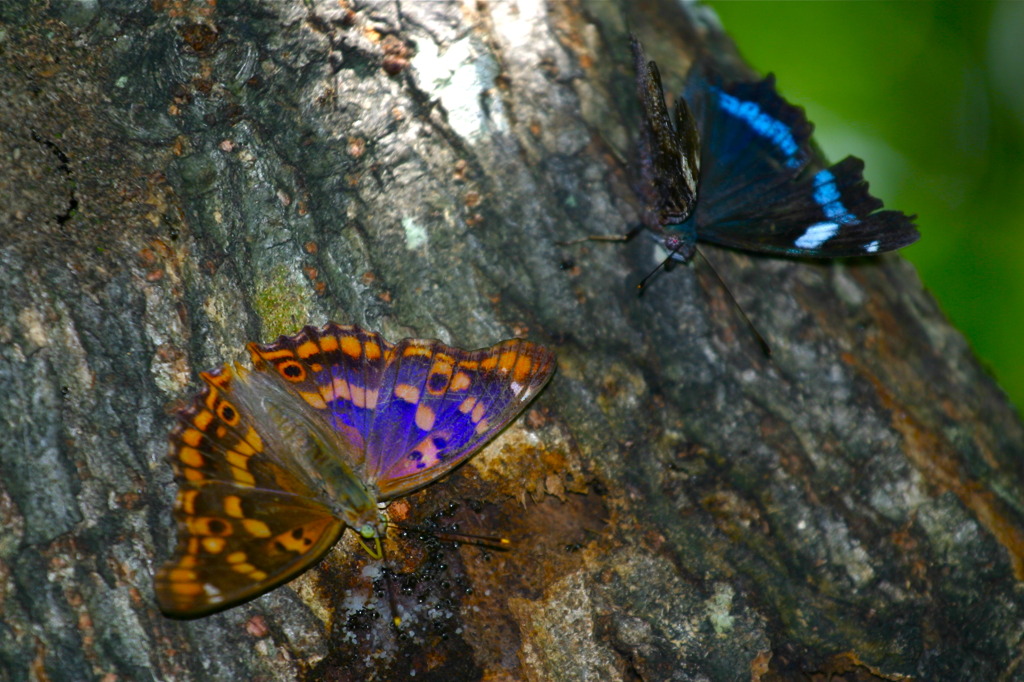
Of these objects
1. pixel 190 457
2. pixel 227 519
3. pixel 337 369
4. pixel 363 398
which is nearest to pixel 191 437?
pixel 190 457

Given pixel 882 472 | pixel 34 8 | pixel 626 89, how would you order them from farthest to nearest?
1. pixel 626 89
2. pixel 882 472
3. pixel 34 8

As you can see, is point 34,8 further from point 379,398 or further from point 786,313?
point 786,313

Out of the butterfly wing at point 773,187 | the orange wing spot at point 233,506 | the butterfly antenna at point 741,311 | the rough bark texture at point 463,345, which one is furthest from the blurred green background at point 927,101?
the orange wing spot at point 233,506

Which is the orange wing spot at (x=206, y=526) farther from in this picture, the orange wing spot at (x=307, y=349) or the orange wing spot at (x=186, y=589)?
the orange wing spot at (x=307, y=349)

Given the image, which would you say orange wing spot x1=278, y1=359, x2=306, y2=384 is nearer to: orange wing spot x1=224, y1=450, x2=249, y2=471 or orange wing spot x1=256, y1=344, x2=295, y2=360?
orange wing spot x1=256, y1=344, x2=295, y2=360

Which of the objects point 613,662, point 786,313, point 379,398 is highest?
point 379,398

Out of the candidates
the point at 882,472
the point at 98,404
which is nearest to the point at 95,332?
the point at 98,404

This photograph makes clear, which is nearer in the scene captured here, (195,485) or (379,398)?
(195,485)

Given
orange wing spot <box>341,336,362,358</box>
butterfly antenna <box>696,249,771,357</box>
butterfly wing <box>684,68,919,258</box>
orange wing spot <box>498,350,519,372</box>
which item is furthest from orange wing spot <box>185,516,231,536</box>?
butterfly wing <box>684,68,919,258</box>
